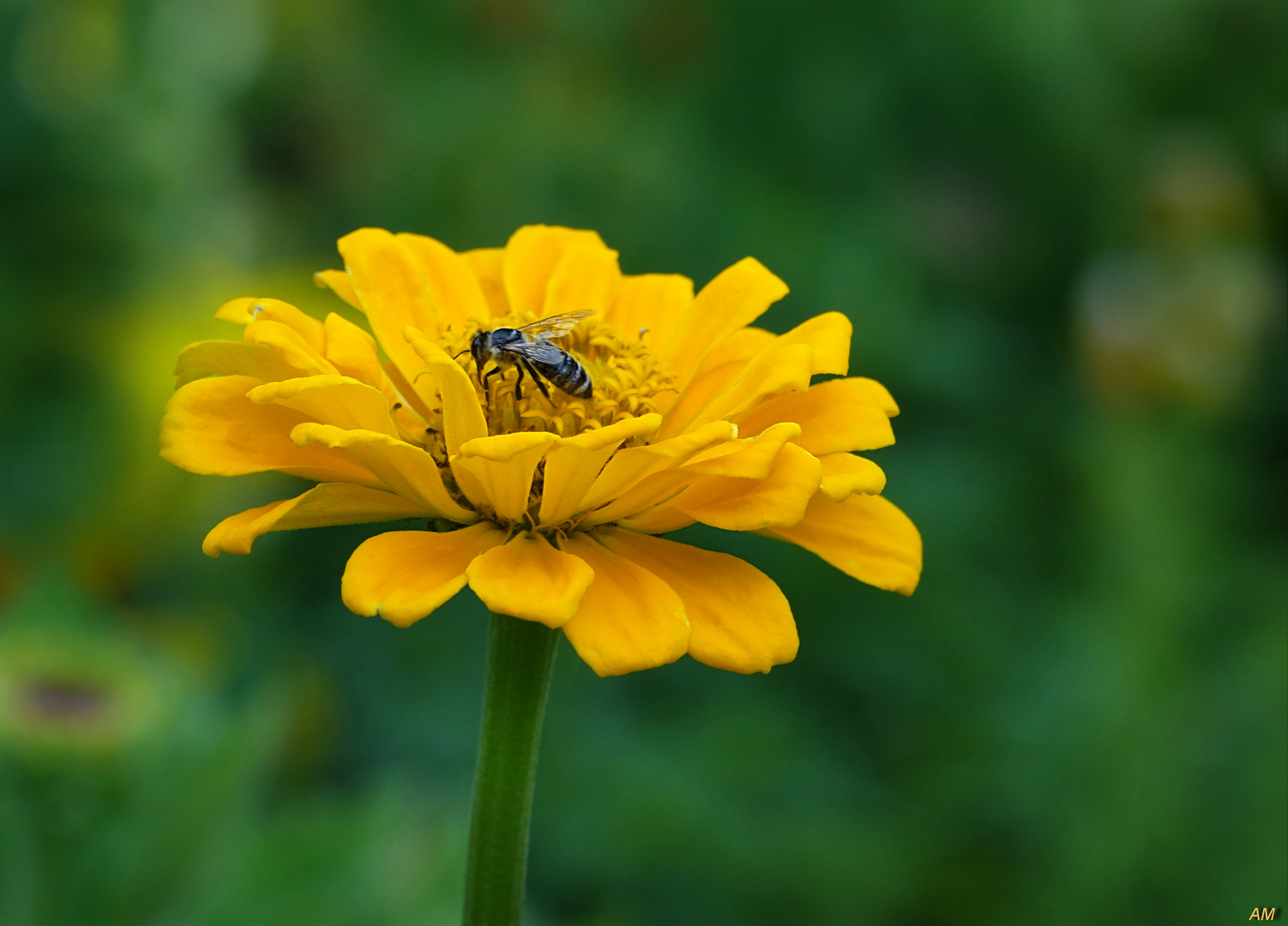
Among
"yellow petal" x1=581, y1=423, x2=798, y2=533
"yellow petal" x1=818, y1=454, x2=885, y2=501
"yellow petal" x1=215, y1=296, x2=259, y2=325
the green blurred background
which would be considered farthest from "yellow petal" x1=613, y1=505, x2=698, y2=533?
"yellow petal" x1=215, y1=296, x2=259, y2=325

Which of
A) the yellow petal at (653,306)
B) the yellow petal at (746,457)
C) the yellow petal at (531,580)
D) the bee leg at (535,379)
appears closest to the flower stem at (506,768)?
the yellow petal at (531,580)

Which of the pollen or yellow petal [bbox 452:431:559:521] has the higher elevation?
the pollen

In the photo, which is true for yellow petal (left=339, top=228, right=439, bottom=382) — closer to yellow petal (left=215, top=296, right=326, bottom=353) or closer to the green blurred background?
yellow petal (left=215, top=296, right=326, bottom=353)

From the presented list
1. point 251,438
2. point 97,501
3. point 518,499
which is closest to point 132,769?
point 251,438

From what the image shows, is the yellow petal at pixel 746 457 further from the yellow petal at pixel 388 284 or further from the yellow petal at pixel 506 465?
the yellow petal at pixel 388 284

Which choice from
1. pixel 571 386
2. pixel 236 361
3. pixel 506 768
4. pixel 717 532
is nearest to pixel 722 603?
pixel 506 768

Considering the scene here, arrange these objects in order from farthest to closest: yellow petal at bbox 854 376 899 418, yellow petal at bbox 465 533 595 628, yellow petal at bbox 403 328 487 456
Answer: yellow petal at bbox 854 376 899 418 → yellow petal at bbox 403 328 487 456 → yellow petal at bbox 465 533 595 628

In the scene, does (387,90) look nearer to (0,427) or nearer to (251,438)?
(0,427)
